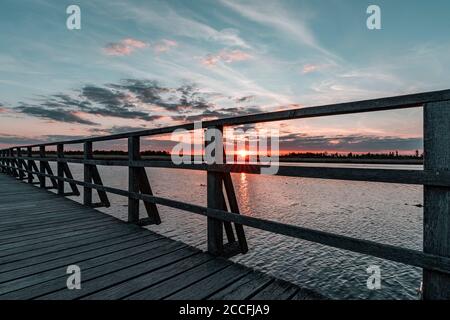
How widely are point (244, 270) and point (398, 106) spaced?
1998mm

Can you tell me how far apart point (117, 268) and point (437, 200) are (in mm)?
2840

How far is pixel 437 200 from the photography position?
170 centimetres

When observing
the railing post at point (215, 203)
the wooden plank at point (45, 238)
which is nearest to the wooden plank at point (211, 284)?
the railing post at point (215, 203)

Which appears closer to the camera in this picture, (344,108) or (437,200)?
(437,200)

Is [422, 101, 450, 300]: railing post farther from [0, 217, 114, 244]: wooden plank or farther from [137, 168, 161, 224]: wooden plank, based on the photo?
[0, 217, 114, 244]: wooden plank

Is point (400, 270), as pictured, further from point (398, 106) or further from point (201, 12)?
point (201, 12)

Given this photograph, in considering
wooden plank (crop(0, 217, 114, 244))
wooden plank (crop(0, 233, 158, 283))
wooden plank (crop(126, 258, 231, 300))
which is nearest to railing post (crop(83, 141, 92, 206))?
wooden plank (crop(0, 217, 114, 244))

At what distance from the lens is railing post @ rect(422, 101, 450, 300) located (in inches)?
65.4

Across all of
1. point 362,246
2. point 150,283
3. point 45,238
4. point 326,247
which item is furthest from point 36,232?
point 326,247

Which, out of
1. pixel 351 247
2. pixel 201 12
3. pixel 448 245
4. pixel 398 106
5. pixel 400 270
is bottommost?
pixel 400 270

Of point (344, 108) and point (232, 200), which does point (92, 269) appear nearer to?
point (232, 200)

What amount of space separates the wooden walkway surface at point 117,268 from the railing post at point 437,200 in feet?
2.82
